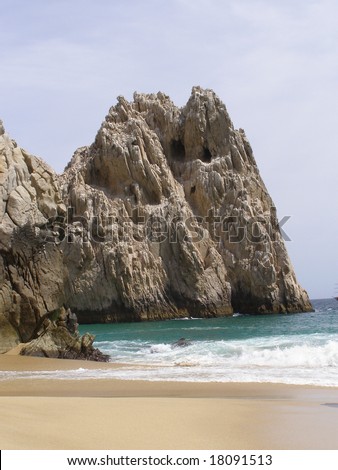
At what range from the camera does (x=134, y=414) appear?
8.04m

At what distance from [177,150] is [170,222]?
11.8 m

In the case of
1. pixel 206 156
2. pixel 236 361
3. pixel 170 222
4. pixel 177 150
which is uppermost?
pixel 177 150

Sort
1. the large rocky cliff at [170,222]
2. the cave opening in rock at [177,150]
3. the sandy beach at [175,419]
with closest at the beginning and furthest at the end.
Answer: the sandy beach at [175,419], the large rocky cliff at [170,222], the cave opening in rock at [177,150]

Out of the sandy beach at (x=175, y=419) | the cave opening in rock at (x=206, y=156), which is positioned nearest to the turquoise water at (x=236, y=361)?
the sandy beach at (x=175, y=419)

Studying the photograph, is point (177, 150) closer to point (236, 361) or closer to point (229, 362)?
point (236, 361)

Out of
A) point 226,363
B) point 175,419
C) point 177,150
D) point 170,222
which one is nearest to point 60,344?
point 226,363

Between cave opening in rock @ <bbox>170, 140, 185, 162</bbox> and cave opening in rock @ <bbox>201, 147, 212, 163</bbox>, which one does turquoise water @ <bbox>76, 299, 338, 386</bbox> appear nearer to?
cave opening in rock @ <bbox>201, 147, 212, 163</bbox>

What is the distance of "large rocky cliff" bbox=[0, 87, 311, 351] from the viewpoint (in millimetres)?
59875

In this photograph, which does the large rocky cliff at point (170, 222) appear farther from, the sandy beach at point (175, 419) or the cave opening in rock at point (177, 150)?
Result: the sandy beach at point (175, 419)

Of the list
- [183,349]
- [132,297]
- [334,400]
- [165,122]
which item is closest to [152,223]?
[132,297]

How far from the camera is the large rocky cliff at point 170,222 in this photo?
59875 mm

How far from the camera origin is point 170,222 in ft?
205

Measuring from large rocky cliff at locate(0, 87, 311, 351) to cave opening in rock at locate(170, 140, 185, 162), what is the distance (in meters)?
0.13

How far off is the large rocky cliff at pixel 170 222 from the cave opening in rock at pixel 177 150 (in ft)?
0.42
